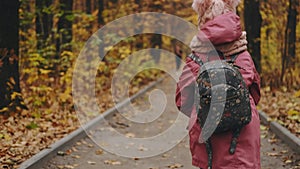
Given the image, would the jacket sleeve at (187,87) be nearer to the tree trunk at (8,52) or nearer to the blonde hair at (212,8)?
the blonde hair at (212,8)

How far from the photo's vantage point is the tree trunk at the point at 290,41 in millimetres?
17469

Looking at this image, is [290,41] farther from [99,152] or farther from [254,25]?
[99,152]

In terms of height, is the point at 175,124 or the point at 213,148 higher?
the point at 213,148

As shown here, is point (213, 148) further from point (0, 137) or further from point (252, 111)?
point (0, 137)

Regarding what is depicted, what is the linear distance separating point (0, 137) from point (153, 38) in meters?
22.7

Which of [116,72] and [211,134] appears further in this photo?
[116,72]

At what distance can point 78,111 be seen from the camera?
1325cm

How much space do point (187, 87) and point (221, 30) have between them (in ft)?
1.73

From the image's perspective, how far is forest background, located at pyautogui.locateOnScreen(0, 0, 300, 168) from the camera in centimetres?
1046

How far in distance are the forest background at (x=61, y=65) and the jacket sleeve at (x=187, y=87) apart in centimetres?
396

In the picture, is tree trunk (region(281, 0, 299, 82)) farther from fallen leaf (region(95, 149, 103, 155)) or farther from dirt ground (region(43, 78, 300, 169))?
fallen leaf (region(95, 149, 103, 155))

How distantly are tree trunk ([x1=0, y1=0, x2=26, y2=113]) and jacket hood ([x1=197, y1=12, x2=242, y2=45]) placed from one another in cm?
754

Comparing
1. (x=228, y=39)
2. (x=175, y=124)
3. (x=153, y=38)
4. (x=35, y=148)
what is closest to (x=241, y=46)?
(x=228, y=39)

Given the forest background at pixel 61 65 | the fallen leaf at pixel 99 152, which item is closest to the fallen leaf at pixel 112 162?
the fallen leaf at pixel 99 152
